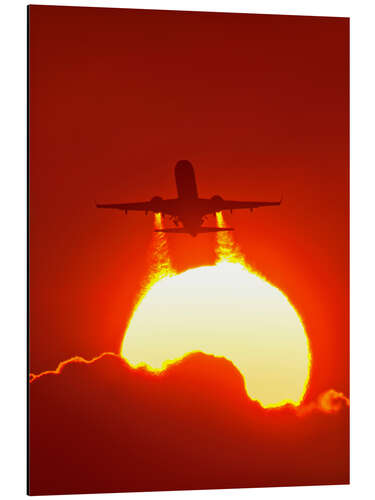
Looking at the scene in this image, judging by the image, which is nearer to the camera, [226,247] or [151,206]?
[151,206]

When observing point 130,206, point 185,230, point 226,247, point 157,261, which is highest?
point 130,206

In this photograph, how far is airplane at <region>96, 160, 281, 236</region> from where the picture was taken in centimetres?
803

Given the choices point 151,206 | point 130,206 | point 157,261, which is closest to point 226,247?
point 157,261

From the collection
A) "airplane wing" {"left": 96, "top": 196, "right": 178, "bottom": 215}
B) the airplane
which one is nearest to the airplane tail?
the airplane

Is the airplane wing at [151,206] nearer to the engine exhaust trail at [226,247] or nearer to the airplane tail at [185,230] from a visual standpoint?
the airplane tail at [185,230]

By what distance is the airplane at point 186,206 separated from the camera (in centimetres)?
803

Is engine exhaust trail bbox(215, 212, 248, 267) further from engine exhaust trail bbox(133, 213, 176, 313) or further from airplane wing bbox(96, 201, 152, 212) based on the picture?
airplane wing bbox(96, 201, 152, 212)

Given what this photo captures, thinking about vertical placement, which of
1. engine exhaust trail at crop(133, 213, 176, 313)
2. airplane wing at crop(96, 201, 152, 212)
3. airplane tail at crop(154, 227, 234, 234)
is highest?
airplane wing at crop(96, 201, 152, 212)

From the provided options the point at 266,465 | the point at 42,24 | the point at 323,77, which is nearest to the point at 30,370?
the point at 266,465

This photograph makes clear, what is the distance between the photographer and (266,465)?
26.7 ft

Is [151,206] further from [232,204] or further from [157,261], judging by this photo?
[232,204]

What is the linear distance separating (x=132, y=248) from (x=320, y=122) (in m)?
1.90

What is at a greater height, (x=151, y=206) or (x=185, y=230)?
(x=151, y=206)

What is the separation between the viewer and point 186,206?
8.05 meters
